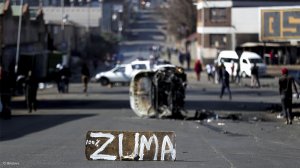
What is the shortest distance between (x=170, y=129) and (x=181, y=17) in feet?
228

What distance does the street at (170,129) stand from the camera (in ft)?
51.2

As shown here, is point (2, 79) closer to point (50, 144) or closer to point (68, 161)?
point (50, 144)

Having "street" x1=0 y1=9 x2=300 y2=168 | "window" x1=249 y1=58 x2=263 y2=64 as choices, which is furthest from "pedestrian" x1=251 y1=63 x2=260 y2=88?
"window" x1=249 y1=58 x2=263 y2=64

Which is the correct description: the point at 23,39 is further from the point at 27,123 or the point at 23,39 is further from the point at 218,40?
the point at 27,123

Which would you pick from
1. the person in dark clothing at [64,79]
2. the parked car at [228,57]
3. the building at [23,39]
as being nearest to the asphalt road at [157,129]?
the parked car at [228,57]

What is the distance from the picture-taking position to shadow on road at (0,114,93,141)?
23067 millimetres

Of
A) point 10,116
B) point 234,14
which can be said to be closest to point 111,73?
point 234,14

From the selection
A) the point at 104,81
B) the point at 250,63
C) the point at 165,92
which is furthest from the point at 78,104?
the point at 104,81

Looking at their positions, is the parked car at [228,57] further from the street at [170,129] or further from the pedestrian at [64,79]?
the pedestrian at [64,79]

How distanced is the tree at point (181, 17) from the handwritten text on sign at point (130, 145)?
69.9 m

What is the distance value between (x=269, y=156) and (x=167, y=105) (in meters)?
12.8

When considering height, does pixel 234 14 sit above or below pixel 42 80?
above

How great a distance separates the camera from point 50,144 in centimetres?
1905

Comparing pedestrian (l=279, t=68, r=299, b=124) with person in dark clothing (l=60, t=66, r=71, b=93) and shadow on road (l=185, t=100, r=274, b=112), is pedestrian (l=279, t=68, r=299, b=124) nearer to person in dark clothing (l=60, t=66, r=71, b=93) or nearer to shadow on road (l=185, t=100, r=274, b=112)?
shadow on road (l=185, t=100, r=274, b=112)
